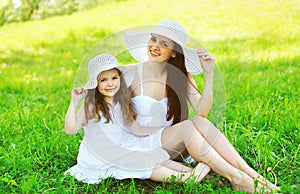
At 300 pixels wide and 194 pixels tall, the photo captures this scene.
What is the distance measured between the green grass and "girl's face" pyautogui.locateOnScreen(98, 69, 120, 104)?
5.9 inches

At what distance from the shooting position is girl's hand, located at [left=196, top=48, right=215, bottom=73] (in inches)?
105

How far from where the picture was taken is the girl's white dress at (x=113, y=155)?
9.05 ft

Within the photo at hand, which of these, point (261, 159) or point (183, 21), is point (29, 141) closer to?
point (261, 159)

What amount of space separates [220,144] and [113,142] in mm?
622

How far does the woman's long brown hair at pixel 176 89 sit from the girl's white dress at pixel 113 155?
20 centimetres

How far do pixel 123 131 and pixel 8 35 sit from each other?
5730mm

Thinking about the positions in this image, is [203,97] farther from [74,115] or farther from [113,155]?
[74,115]

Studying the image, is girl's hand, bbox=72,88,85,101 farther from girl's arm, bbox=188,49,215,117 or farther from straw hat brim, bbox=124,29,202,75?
girl's arm, bbox=188,49,215,117

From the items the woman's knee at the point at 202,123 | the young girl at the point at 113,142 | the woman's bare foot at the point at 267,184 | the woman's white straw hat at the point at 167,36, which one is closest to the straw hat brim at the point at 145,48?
the woman's white straw hat at the point at 167,36

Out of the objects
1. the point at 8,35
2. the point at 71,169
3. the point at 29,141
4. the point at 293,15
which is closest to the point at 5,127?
the point at 29,141

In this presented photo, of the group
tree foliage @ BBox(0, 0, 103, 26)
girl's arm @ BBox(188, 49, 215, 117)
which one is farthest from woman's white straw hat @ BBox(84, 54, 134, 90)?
tree foliage @ BBox(0, 0, 103, 26)

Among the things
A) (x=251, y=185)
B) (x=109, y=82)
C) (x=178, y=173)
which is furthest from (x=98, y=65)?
(x=251, y=185)

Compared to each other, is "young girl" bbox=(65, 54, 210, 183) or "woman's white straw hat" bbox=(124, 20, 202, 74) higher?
"woman's white straw hat" bbox=(124, 20, 202, 74)

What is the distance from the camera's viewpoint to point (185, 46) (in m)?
2.66
